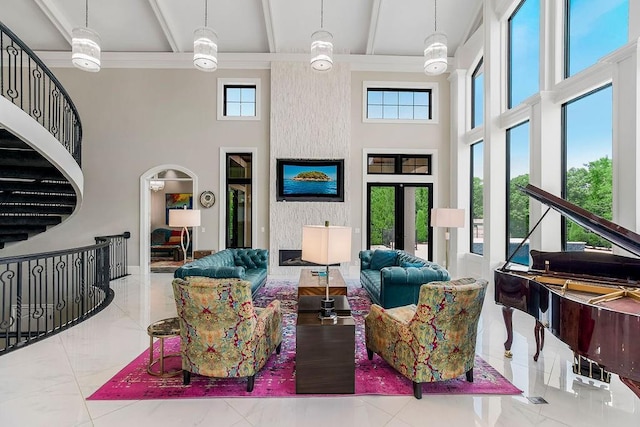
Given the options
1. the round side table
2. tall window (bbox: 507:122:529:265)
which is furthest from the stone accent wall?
the round side table

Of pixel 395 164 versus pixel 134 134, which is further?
pixel 395 164

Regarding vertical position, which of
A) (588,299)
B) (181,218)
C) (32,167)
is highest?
(32,167)

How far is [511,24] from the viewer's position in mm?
6305

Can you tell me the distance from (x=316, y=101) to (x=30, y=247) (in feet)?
25.3

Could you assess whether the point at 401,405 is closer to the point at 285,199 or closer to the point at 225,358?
the point at 225,358

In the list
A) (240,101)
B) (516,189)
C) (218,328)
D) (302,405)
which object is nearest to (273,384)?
(302,405)

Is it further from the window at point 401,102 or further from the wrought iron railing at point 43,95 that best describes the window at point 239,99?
the wrought iron railing at point 43,95

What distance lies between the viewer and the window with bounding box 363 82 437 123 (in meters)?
8.50

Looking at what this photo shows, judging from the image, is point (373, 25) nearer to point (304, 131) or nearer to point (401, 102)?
point (401, 102)

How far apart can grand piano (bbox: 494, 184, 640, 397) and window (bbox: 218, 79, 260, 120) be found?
671 centimetres

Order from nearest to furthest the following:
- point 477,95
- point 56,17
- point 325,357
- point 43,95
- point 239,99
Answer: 1. point 325,357
2. point 43,95
3. point 56,17
4. point 477,95
5. point 239,99

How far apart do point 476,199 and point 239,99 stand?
6.24 m

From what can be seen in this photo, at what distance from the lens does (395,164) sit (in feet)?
28.1

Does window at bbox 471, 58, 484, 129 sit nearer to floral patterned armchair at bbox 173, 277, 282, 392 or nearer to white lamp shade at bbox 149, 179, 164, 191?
floral patterned armchair at bbox 173, 277, 282, 392
